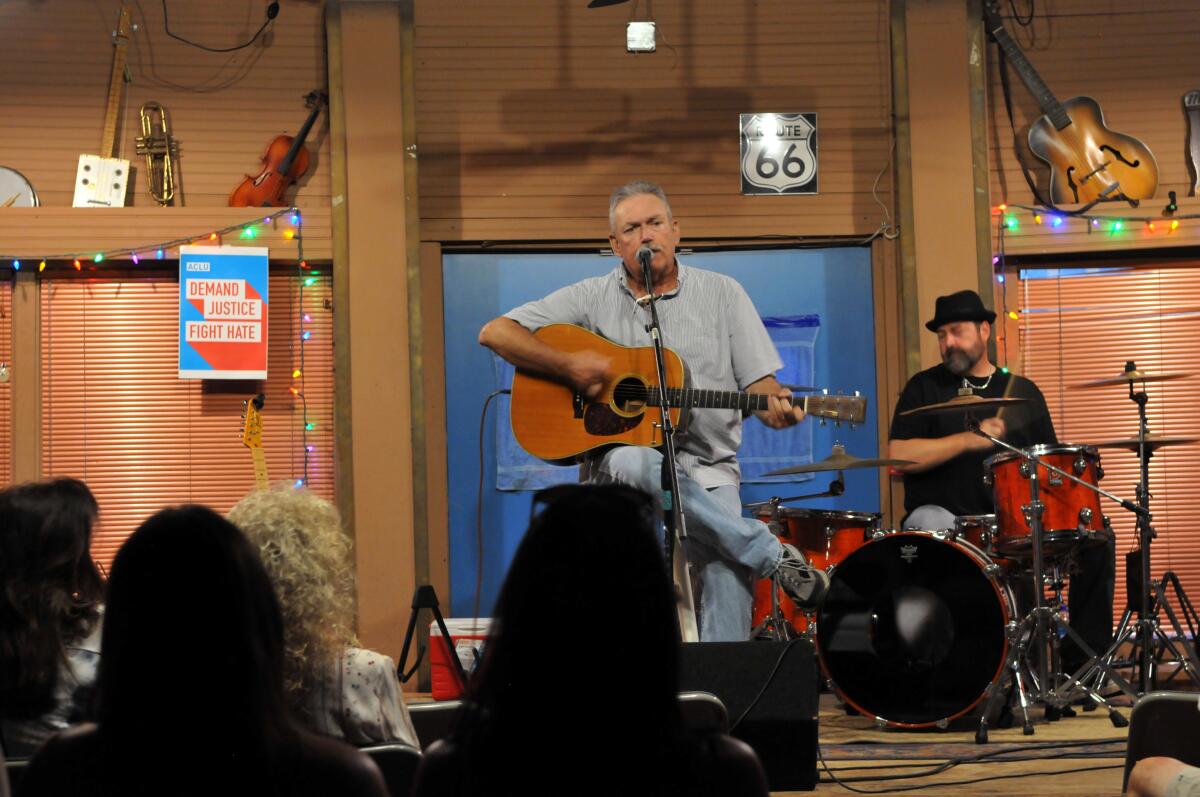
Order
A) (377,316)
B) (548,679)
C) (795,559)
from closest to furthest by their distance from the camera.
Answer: (548,679), (795,559), (377,316)

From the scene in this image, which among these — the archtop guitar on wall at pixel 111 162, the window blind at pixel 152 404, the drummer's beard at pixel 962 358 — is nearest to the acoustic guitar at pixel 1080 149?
the drummer's beard at pixel 962 358

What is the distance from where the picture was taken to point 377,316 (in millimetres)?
6840

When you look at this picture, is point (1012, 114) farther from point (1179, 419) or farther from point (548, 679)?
point (548, 679)

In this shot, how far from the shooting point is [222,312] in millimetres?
6859

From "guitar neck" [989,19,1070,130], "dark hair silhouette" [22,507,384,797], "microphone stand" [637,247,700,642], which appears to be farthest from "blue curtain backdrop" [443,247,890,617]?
"dark hair silhouette" [22,507,384,797]

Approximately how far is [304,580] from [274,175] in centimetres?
493

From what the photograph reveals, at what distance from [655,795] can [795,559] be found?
3.04 meters

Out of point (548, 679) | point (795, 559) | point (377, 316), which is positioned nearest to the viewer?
point (548, 679)

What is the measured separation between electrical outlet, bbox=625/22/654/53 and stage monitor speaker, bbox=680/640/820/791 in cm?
394

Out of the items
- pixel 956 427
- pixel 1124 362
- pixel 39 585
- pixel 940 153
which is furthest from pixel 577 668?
pixel 1124 362

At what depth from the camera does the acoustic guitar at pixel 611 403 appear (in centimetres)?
454

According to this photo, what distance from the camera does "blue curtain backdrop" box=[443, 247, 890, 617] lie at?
6.96 m

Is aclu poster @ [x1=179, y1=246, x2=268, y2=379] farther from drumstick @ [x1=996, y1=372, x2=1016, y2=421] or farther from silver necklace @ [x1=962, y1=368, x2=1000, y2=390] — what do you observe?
drumstick @ [x1=996, y1=372, x2=1016, y2=421]

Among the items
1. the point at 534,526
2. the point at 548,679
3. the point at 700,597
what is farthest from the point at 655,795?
the point at 700,597
